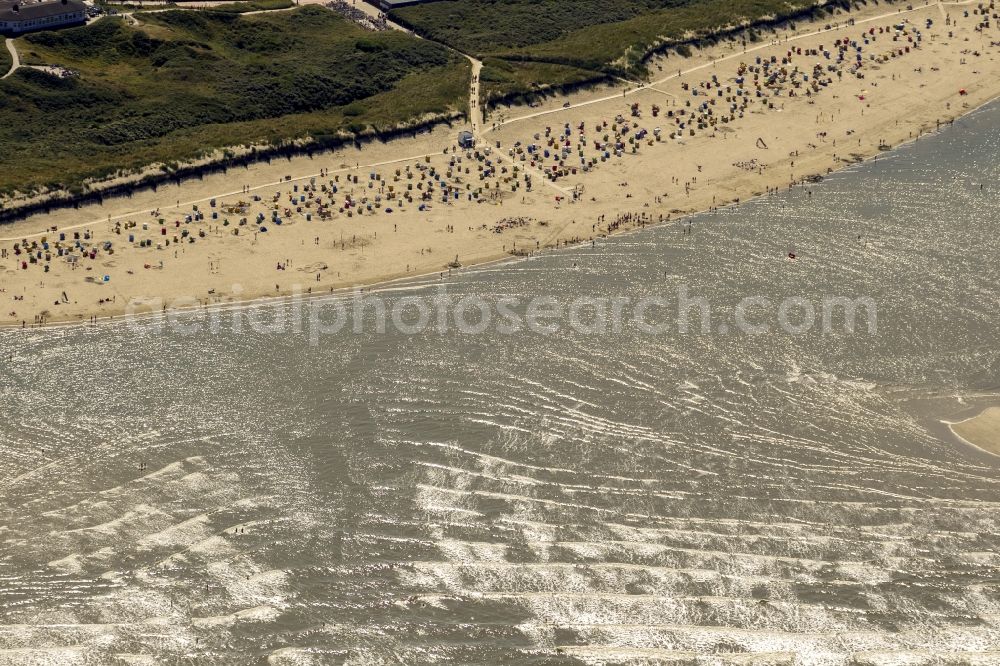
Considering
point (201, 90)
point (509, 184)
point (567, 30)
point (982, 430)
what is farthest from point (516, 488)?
point (567, 30)

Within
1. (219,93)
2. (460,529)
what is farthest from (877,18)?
(460,529)

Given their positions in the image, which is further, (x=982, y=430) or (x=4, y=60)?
(x=4, y=60)

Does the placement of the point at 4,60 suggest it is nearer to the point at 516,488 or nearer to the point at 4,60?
the point at 4,60

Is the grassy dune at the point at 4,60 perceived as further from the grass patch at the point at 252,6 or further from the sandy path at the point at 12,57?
the grass patch at the point at 252,6

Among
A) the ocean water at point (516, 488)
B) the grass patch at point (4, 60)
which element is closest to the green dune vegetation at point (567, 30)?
the ocean water at point (516, 488)

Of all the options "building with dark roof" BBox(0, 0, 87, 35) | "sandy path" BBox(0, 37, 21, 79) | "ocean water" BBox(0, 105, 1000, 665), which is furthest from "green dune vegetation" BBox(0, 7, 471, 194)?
"ocean water" BBox(0, 105, 1000, 665)

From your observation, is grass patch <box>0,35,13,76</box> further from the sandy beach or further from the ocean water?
the ocean water
